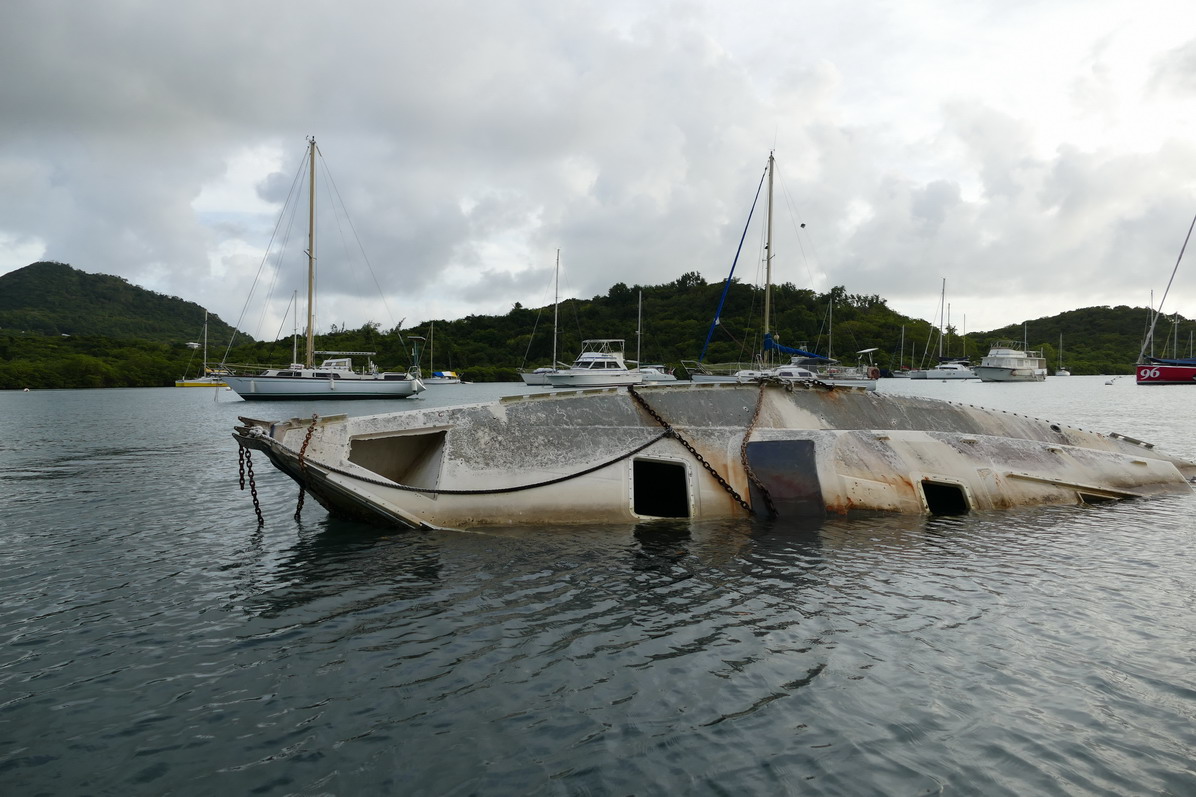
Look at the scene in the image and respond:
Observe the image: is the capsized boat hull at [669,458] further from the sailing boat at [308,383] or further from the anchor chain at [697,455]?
the sailing boat at [308,383]

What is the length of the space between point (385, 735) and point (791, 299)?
13811 cm

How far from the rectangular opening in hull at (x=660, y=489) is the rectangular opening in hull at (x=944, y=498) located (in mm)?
5275

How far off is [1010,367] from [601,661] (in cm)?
13272

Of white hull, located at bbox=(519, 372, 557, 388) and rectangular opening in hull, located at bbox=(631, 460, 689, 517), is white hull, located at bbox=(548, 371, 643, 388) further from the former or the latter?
rectangular opening in hull, located at bbox=(631, 460, 689, 517)

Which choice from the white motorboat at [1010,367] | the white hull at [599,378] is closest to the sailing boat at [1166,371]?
the white motorboat at [1010,367]

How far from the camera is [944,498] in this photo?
1584 centimetres

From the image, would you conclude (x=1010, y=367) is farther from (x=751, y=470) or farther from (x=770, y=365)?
(x=751, y=470)

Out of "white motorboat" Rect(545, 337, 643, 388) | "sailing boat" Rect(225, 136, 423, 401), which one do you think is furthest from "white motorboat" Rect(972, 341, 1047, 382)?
"sailing boat" Rect(225, 136, 423, 401)

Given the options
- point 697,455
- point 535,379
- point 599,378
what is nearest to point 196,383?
point 535,379

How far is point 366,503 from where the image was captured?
12227mm

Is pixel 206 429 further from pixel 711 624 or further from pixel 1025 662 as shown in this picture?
pixel 1025 662

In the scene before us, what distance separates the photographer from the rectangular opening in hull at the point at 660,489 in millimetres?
14418

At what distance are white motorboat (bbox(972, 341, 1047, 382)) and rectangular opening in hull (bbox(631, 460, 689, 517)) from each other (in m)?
124

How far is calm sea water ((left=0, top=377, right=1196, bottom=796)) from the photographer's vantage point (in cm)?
555
